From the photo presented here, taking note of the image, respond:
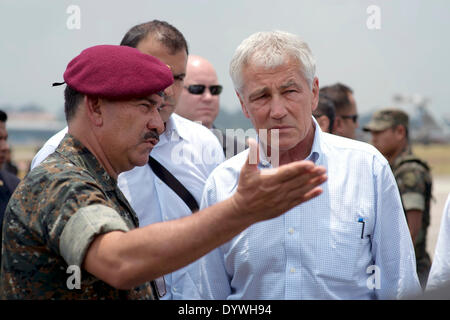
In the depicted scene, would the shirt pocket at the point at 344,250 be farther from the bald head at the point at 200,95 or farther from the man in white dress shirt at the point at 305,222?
the bald head at the point at 200,95

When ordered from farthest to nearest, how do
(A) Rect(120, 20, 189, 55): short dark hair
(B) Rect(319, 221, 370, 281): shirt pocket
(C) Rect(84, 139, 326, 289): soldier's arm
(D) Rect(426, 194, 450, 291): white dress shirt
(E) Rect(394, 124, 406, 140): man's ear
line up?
(E) Rect(394, 124, 406, 140): man's ear, (A) Rect(120, 20, 189, 55): short dark hair, (D) Rect(426, 194, 450, 291): white dress shirt, (B) Rect(319, 221, 370, 281): shirt pocket, (C) Rect(84, 139, 326, 289): soldier's arm

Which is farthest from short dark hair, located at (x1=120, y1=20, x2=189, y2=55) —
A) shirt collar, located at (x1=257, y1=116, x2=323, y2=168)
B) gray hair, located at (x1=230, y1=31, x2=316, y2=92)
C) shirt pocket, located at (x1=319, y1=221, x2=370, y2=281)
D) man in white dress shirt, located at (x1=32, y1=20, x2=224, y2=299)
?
shirt pocket, located at (x1=319, y1=221, x2=370, y2=281)

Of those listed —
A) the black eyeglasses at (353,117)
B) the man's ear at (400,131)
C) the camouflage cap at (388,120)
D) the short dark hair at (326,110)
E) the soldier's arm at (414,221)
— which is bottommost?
the soldier's arm at (414,221)

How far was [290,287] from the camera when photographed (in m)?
2.59

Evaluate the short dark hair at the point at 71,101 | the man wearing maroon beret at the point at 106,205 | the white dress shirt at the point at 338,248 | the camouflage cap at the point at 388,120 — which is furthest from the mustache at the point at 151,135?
the camouflage cap at the point at 388,120

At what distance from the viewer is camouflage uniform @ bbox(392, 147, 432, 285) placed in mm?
5199

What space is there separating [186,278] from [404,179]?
2841mm

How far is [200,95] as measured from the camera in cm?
570

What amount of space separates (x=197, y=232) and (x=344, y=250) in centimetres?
110

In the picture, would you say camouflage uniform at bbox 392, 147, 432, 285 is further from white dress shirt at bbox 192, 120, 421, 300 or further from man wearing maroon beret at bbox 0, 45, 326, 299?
man wearing maroon beret at bbox 0, 45, 326, 299

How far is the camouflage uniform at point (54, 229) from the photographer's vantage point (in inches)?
69.8

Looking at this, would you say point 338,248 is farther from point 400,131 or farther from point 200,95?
point 400,131

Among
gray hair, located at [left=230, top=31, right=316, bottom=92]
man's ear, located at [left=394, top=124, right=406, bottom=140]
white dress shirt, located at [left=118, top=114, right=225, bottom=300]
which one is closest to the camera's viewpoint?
gray hair, located at [left=230, top=31, right=316, bottom=92]

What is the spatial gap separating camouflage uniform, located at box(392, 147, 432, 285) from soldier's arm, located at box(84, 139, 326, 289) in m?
3.78
